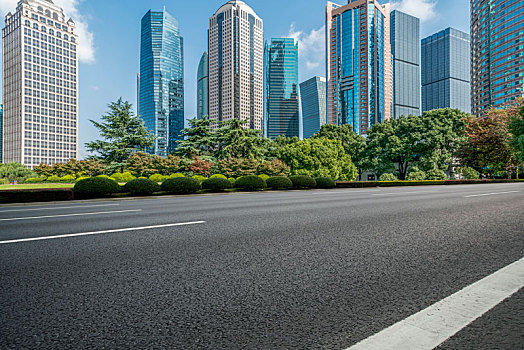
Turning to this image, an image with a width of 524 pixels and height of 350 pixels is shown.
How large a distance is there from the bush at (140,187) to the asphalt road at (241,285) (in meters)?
11.7

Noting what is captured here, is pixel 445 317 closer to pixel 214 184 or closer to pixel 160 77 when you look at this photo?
pixel 214 184

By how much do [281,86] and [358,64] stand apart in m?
51.8

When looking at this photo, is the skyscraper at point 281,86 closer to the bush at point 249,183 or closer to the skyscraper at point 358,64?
the skyscraper at point 358,64

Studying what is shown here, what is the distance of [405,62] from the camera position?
7362 inches

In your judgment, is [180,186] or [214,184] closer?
[180,186]

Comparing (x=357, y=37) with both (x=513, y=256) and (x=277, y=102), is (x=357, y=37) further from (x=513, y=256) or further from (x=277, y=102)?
(x=513, y=256)

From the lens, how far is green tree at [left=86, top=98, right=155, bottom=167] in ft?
134

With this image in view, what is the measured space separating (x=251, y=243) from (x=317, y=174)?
32643mm

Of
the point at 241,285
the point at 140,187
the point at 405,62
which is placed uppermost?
the point at 405,62

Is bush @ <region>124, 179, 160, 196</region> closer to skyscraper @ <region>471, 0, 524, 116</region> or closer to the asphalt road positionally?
the asphalt road

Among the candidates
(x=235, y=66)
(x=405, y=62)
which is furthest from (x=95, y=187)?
(x=405, y=62)

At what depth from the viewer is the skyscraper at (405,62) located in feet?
593

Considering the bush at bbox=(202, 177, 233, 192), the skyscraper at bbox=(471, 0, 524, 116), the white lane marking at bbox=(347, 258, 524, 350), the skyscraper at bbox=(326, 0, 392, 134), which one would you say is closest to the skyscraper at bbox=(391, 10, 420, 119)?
the skyscraper at bbox=(326, 0, 392, 134)

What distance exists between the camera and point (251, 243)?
12.9 ft
